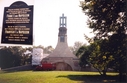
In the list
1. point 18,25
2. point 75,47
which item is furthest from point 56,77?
point 18,25

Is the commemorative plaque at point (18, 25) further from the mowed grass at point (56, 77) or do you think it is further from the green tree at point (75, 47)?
the green tree at point (75, 47)

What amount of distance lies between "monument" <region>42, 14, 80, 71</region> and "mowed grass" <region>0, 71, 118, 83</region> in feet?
0.46

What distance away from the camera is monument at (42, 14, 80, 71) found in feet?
13.2

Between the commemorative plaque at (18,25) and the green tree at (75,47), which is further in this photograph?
the commemorative plaque at (18,25)

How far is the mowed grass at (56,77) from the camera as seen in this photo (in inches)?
155

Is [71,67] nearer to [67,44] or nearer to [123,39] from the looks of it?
[67,44]

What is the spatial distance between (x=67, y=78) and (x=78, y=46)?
79 centimetres

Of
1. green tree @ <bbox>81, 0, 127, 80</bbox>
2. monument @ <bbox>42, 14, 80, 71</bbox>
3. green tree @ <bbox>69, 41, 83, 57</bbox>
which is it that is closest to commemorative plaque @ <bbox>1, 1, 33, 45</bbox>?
monument @ <bbox>42, 14, 80, 71</bbox>

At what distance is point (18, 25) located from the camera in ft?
15.1

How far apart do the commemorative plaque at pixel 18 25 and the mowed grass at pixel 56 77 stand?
2.79 ft

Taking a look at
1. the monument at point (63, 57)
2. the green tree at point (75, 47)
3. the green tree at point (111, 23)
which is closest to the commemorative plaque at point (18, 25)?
the monument at point (63, 57)

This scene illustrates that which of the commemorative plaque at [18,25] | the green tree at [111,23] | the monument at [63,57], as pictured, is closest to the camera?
the green tree at [111,23]

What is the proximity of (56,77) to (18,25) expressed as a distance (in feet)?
5.72

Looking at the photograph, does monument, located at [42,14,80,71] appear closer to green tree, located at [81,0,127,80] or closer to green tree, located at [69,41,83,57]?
green tree, located at [69,41,83,57]
